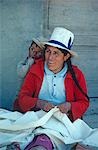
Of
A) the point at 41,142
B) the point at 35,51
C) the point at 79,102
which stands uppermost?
the point at 35,51

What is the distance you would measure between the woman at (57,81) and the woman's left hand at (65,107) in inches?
2.1

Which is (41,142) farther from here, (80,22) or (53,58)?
(80,22)

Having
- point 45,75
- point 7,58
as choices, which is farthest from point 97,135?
point 7,58

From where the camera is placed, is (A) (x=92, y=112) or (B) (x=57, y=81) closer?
(B) (x=57, y=81)

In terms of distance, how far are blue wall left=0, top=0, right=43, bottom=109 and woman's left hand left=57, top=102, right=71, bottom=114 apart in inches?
78.0

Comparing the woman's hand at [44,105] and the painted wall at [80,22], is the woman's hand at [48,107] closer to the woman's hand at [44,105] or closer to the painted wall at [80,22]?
the woman's hand at [44,105]

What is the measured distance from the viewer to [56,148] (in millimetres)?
5270

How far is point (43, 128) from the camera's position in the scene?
211 inches

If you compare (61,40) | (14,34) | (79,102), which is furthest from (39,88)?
(14,34)

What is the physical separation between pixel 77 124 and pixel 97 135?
243 mm

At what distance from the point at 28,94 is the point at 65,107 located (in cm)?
44

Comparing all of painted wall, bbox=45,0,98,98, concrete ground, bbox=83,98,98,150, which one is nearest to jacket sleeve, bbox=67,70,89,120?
painted wall, bbox=45,0,98,98

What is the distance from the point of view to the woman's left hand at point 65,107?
5546 millimetres

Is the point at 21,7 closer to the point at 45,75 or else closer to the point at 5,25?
the point at 5,25
